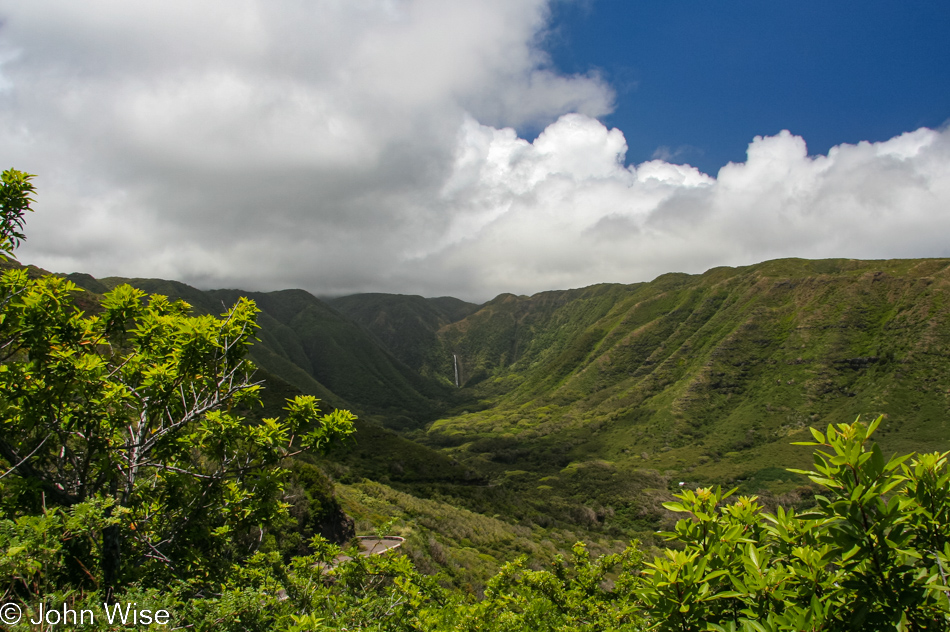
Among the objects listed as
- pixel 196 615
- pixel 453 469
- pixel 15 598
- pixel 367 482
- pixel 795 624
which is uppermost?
pixel 795 624

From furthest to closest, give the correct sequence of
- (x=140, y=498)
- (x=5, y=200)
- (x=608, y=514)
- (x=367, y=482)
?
(x=608, y=514) < (x=367, y=482) < (x=140, y=498) < (x=5, y=200)

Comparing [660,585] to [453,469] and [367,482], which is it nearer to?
[367,482]

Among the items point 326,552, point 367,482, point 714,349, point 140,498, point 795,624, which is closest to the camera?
point 795,624

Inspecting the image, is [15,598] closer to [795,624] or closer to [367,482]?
[795,624]

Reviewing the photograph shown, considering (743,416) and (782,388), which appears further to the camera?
(782,388)

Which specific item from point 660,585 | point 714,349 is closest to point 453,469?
point 660,585

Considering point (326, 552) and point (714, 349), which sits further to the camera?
point (714, 349)

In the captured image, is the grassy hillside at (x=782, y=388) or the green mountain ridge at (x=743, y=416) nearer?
the green mountain ridge at (x=743, y=416)

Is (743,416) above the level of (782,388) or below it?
below

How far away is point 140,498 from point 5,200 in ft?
15.3

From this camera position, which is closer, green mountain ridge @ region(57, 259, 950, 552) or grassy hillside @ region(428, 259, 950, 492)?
green mountain ridge @ region(57, 259, 950, 552)

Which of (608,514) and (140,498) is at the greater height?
(140,498)

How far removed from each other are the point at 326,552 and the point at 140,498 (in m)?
3.18

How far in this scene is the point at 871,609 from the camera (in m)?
2.69
